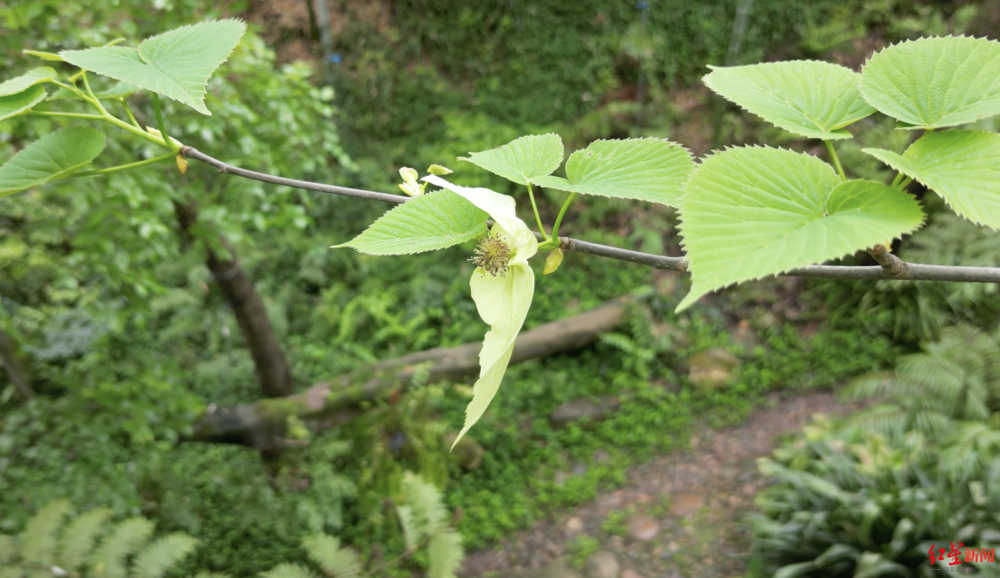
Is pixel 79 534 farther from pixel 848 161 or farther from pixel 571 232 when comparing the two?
pixel 848 161

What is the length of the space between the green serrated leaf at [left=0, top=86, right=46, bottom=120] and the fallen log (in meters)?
2.96

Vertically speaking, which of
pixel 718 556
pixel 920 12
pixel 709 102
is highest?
pixel 920 12

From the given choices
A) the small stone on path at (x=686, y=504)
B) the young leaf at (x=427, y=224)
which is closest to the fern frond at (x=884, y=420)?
the small stone on path at (x=686, y=504)

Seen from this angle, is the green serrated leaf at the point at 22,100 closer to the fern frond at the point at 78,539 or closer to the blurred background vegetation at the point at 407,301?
the blurred background vegetation at the point at 407,301

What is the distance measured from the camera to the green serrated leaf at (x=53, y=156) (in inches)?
20.3

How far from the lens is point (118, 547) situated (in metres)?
2.41

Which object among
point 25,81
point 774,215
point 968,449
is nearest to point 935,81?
point 774,215

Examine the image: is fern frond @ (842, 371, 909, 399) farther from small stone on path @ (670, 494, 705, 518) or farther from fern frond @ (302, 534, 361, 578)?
fern frond @ (302, 534, 361, 578)

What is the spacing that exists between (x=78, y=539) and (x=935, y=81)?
3019 millimetres

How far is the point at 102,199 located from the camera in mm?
1795

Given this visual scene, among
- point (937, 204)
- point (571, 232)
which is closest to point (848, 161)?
point (937, 204)

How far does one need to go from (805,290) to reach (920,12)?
9.52 feet

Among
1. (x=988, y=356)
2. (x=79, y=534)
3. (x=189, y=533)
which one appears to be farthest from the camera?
(x=988, y=356)

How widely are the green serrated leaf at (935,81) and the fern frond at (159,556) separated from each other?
304cm
